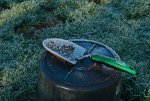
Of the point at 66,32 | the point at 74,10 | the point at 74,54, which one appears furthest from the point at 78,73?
the point at 74,10

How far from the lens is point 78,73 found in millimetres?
2730

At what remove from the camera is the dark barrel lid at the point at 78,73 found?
2.67 meters

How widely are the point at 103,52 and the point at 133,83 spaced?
0.95m

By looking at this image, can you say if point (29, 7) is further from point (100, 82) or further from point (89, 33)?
point (100, 82)

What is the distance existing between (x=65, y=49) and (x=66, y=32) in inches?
78.6

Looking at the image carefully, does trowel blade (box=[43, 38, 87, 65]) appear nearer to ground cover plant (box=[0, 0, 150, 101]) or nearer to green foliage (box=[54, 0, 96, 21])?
ground cover plant (box=[0, 0, 150, 101])

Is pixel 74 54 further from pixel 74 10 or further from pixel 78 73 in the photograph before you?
pixel 74 10

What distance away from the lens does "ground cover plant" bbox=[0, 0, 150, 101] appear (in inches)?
153

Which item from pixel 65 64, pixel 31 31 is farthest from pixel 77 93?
pixel 31 31

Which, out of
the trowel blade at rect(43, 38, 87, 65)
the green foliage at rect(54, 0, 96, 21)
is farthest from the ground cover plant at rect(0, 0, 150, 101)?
the trowel blade at rect(43, 38, 87, 65)

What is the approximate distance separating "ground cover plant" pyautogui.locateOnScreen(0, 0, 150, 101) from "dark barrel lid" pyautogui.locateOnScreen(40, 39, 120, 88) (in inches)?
40.2

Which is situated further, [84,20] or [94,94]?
[84,20]

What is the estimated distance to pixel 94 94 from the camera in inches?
104

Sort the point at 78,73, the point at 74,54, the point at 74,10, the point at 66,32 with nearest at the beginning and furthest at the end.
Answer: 1. the point at 78,73
2. the point at 74,54
3. the point at 66,32
4. the point at 74,10
